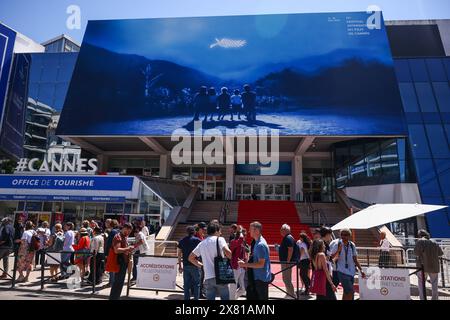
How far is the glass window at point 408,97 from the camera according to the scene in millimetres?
27781

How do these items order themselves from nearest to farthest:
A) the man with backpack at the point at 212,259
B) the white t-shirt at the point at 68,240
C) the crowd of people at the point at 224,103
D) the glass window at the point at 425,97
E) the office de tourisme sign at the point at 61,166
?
the man with backpack at the point at 212,259
the white t-shirt at the point at 68,240
the crowd of people at the point at 224,103
the office de tourisme sign at the point at 61,166
the glass window at the point at 425,97

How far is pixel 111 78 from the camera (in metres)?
28.1

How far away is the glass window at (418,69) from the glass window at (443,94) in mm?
1226

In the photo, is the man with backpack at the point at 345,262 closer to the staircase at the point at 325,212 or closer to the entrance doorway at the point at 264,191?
the staircase at the point at 325,212

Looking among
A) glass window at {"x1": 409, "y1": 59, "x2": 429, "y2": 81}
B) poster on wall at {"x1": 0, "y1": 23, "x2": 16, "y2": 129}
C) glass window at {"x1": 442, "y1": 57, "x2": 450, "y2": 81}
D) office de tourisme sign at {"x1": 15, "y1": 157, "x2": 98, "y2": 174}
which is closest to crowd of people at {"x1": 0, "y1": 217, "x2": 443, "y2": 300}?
office de tourisme sign at {"x1": 15, "y1": 157, "x2": 98, "y2": 174}

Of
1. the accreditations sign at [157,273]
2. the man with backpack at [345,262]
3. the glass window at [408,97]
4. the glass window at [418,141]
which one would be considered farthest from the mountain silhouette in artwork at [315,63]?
the man with backpack at [345,262]

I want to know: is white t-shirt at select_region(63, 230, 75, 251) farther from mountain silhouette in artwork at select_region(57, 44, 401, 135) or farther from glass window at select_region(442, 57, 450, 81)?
glass window at select_region(442, 57, 450, 81)

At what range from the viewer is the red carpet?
1912cm

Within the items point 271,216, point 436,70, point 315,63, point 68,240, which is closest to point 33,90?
point 315,63

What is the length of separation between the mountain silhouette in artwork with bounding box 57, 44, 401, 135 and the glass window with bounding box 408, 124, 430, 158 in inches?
116

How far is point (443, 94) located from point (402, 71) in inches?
164

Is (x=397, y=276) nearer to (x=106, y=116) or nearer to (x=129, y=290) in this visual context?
(x=129, y=290)
